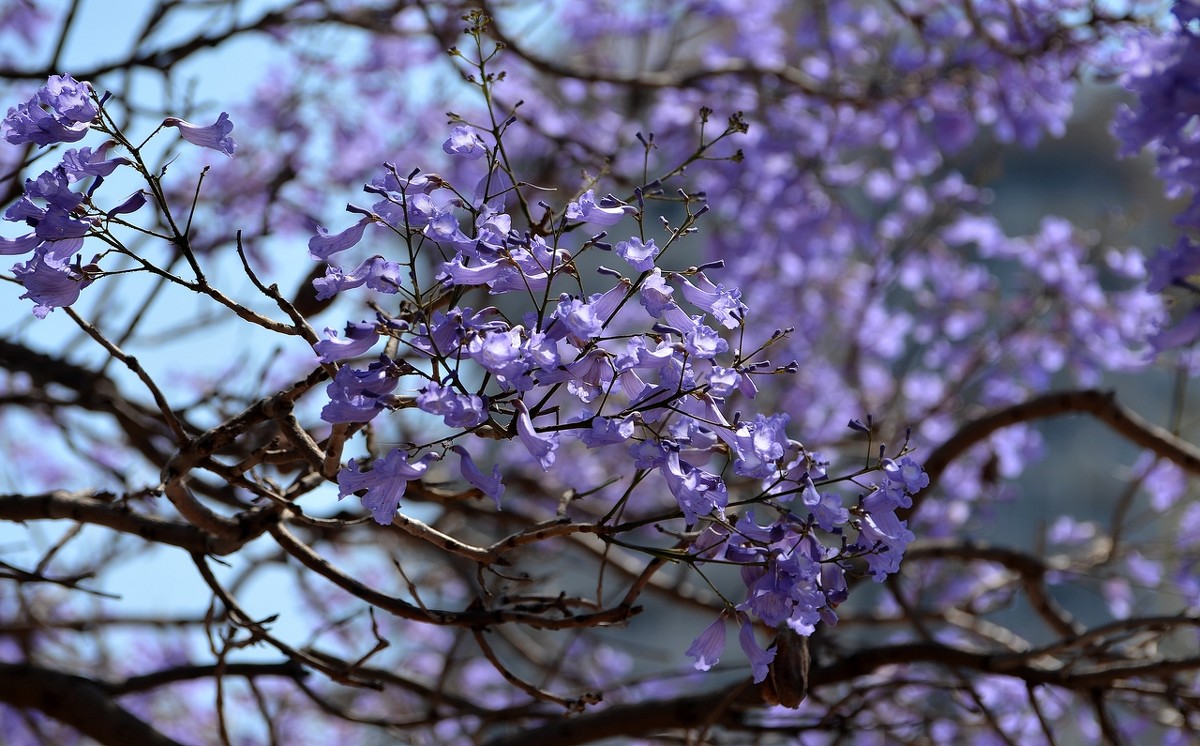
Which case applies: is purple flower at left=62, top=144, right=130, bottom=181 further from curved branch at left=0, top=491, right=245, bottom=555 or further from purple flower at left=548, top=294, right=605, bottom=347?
curved branch at left=0, top=491, right=245, bottom=555

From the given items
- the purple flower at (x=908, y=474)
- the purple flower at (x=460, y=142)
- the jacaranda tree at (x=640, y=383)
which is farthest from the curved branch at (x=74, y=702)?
the purple flower at (x=908, y=474)

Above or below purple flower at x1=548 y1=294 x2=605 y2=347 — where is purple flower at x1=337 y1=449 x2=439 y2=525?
below

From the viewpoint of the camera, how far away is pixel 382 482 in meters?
1.03

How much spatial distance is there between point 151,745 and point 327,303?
0.98 meters

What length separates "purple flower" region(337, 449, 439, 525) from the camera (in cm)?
101

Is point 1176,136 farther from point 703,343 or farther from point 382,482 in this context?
point 382,482

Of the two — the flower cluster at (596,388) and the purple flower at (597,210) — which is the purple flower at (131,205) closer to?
the flower cluster at (596,388)

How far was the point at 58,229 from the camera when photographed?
108cm

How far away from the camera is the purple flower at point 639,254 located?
3.45 feet

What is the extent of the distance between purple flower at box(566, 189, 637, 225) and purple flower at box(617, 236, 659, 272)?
7 cm

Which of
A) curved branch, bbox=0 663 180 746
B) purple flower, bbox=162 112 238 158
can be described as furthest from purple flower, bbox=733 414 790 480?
curved branch, bbox=0 663 180 746

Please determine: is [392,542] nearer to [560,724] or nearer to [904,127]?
[560,724]

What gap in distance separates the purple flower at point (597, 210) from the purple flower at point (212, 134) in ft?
1.12

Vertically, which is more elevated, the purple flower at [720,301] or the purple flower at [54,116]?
the purple flower at [54,116]
